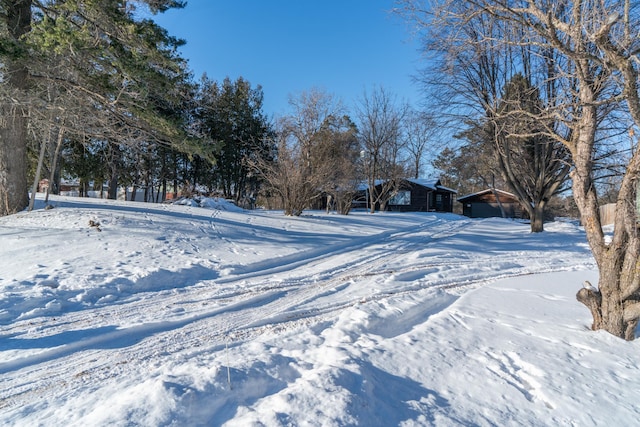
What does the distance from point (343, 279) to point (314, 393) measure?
12.9ft

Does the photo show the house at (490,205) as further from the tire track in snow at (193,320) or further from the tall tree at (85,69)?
the tall tree at (85,69)

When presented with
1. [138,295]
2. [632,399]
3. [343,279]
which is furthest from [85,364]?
[632,399]

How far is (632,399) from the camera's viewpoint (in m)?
2.71

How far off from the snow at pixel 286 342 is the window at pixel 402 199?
1214 inches

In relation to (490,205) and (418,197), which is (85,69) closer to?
(418,197)

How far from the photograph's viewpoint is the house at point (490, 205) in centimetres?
3591

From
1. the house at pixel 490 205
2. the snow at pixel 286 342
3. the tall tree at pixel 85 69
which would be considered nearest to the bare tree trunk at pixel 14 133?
the tall tree at pixel 85 69

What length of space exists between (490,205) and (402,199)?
965 centimetres

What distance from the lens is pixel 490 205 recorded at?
1478 inches

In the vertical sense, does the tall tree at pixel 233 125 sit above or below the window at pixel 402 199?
above

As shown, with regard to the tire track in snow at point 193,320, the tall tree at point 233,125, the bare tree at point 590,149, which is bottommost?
the tire track in snow at point 193,320

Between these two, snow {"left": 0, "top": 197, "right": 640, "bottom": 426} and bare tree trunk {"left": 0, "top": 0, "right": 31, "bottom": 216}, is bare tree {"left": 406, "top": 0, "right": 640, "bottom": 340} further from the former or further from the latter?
bare tree trunk {"left": 0, "top": 0, "right": 31, "bottom": 216}

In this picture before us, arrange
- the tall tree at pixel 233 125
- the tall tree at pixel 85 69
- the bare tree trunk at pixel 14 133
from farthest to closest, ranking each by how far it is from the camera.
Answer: the tall tree at pixel 233 125 < the bare tree trunk at pixel 14 133 < the tall tree at pixel 85 69

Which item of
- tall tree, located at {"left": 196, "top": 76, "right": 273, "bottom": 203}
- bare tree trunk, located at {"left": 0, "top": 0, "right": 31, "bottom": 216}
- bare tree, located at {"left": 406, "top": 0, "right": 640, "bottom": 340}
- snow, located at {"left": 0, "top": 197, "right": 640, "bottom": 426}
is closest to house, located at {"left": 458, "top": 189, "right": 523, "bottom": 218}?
tall tree, located at {"left": 196, "top": 76, "right": 273, "bottom": 203}
